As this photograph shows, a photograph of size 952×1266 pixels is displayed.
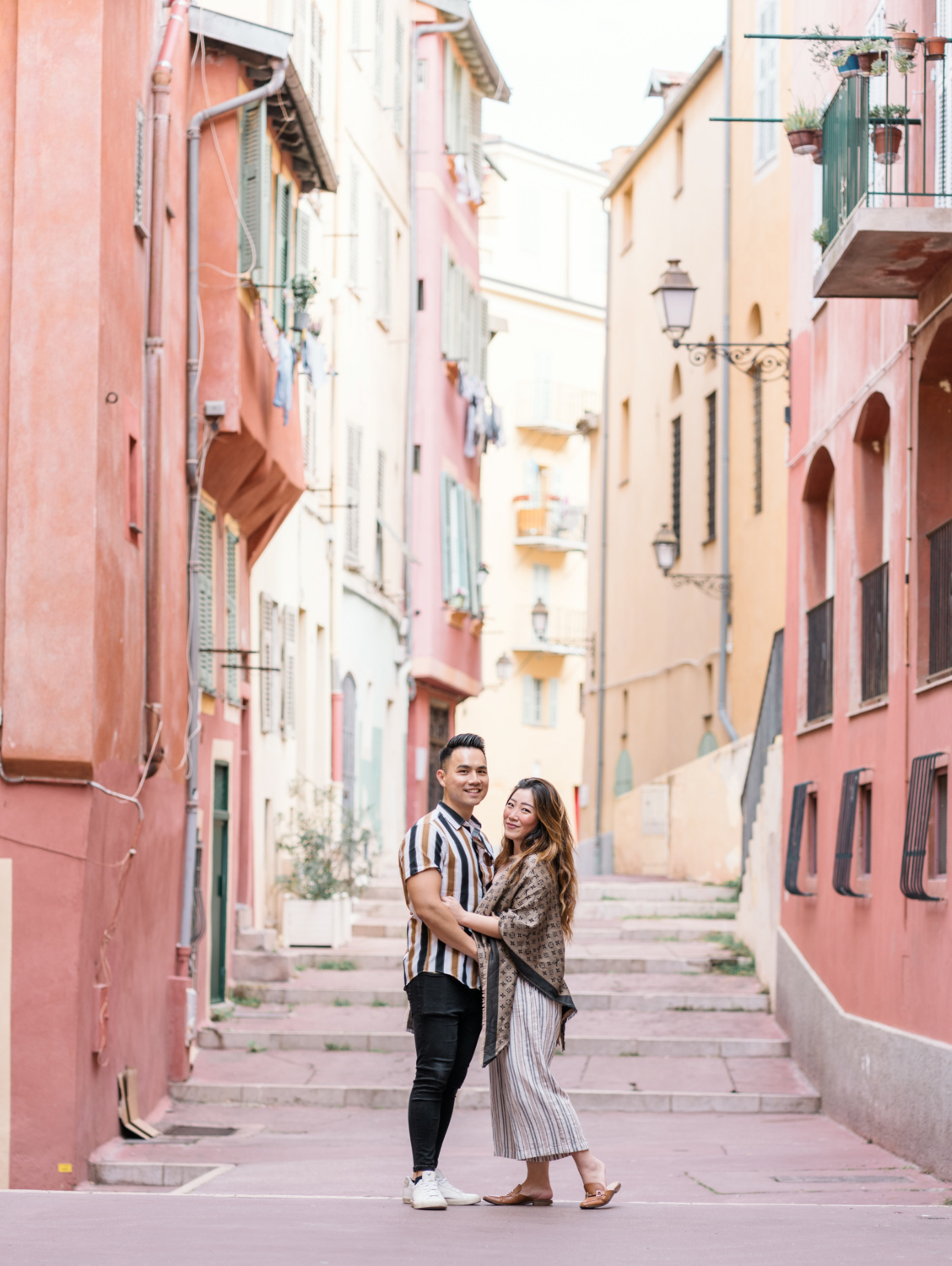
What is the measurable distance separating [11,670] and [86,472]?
120 centimetres

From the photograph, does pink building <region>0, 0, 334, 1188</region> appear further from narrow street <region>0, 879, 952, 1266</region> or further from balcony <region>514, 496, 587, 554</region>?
balcony <region>514, 496, 587, 554</region>

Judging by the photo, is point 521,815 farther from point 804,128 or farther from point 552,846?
point 804,128

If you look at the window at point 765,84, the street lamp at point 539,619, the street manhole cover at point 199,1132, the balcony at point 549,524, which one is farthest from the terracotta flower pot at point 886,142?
the balcony at point 549,524

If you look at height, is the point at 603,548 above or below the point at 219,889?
above

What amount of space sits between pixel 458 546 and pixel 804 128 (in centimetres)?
1968

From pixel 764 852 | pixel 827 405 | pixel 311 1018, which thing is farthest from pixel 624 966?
pixel 827 405

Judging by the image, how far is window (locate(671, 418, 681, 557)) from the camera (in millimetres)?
33094

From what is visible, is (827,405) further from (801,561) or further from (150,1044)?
(150,1044)

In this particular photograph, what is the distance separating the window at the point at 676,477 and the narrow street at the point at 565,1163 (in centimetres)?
1130

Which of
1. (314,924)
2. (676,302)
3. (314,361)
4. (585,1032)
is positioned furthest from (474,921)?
(314,924)

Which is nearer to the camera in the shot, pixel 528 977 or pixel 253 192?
pixel 528 977

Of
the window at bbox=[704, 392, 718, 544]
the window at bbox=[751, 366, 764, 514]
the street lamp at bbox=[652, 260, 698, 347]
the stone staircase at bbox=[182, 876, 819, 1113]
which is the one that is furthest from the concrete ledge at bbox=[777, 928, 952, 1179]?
the window at bbox=[704, 392, 718, 544]

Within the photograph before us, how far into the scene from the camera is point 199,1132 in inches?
519

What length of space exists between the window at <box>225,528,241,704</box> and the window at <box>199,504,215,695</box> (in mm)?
719
